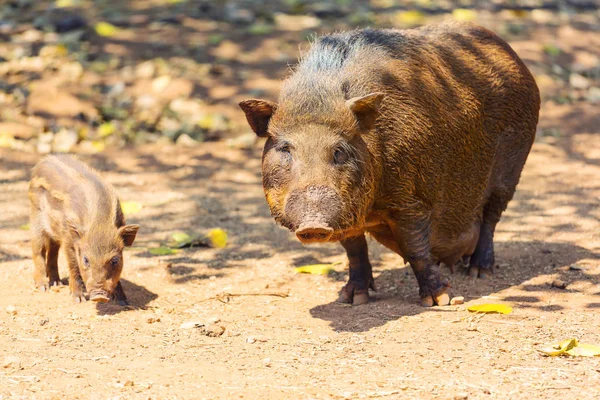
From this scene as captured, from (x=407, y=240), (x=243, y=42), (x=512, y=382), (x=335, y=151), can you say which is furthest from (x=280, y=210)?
(x=243, y=42)

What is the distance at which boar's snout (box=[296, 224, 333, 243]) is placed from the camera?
509 cm

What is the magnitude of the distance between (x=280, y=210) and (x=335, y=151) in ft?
1.56

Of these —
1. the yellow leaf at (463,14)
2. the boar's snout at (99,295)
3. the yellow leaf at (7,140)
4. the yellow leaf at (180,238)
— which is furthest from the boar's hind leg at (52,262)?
the yellow leaf at (463,14)

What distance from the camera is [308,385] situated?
182 inches

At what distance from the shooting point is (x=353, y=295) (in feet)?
21.1

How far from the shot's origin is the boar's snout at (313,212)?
5.13 metres

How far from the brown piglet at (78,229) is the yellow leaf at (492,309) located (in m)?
2.38

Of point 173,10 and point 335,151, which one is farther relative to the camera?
point 173,10

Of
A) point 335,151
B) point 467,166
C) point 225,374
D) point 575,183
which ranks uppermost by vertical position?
point 335,151

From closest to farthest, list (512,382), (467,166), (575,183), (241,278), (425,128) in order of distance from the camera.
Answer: (512,382)
(425,128)
(467,166)
(241,278)
(575,183)

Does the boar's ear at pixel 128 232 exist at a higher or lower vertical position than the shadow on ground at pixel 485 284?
higher

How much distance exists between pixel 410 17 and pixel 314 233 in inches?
381

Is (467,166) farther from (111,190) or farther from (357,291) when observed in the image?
(111,190)

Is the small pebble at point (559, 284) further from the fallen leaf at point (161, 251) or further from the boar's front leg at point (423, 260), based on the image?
the fallen leaf at point (161, 251)
